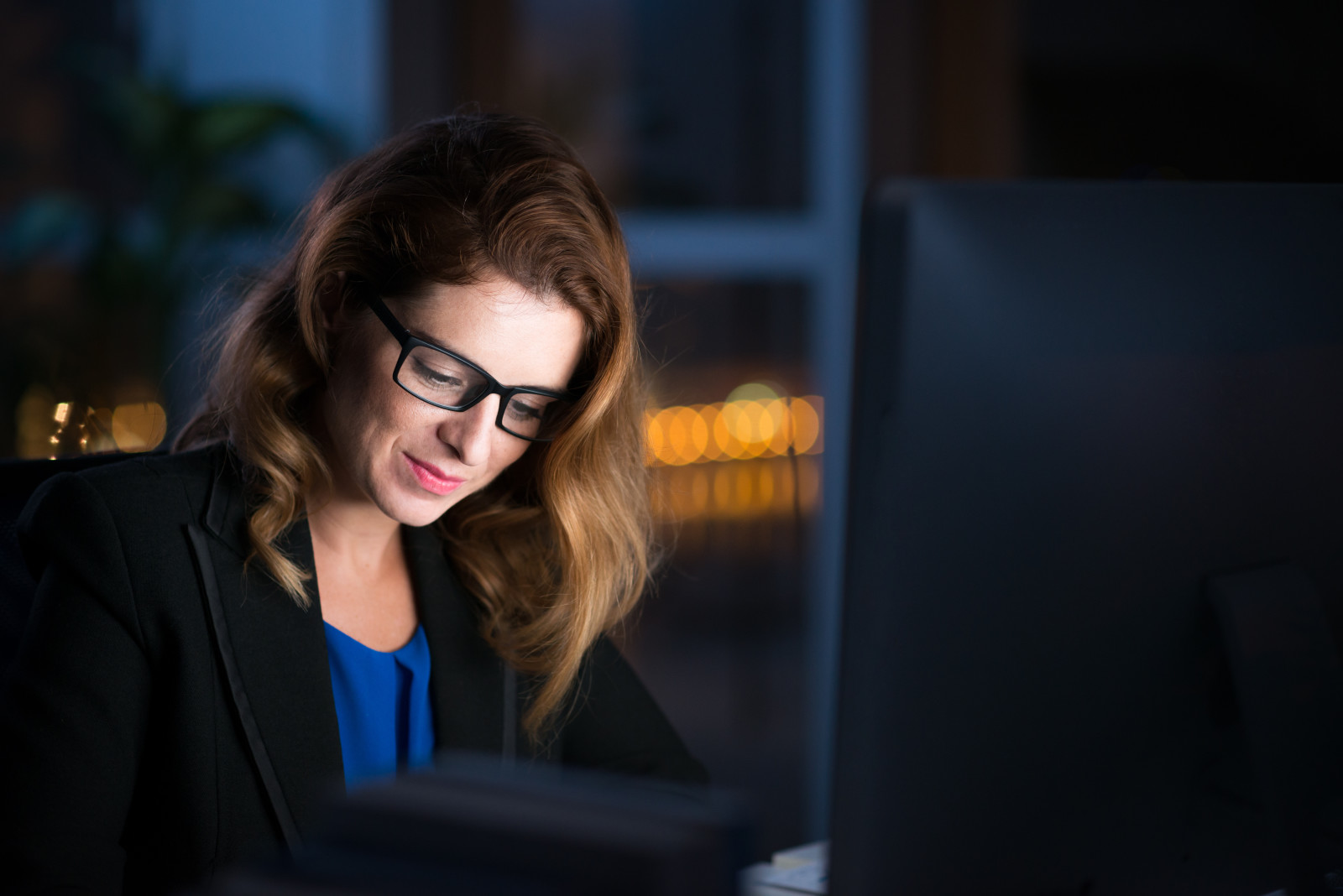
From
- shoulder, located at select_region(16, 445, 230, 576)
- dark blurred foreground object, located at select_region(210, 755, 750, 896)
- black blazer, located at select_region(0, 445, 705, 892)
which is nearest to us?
dark blurred foreground object, located at select_region(210, 755, 750, 896)

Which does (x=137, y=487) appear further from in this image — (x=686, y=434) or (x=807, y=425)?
(x=807, y=425)

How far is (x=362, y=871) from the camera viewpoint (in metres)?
0.49

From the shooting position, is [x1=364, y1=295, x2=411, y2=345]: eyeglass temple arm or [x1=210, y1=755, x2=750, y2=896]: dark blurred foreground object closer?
[x1=210, y1=755, x2=750, y2=896]: dark blurred foreground object

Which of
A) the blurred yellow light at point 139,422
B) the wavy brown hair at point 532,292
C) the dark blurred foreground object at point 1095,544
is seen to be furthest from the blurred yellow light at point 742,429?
the dark blurred foreground object at point 1095,544

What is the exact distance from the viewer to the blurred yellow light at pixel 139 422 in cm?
291

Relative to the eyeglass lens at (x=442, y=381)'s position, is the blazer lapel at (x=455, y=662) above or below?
below

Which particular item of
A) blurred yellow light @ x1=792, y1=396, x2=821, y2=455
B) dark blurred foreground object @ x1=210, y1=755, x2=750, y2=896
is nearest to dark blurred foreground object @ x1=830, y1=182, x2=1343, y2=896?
dark blurred foreground object @ x1=210, y1=755, x2=750, y2=896

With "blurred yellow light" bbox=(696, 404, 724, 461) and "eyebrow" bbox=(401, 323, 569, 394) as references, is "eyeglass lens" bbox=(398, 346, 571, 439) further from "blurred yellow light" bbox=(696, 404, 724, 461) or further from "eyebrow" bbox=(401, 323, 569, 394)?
"blurred yellow light" bbox=(696, 404, 724, 461)

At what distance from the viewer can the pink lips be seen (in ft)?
4.10

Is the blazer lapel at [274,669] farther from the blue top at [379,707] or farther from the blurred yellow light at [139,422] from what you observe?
the blurred yellow light at [139,422]

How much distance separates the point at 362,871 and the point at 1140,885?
0.51 meters

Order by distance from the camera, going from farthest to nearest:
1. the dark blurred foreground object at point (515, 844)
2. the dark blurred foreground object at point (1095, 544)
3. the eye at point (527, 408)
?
the eye at point (527, 408) → the dark blurred foreground object at point (1095, 544) → the dark blurred foreground object at point (515, 844)

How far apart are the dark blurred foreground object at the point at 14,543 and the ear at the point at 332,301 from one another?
1.05 feet

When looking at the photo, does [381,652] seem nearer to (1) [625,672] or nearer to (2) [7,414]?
(1) [625,672]
